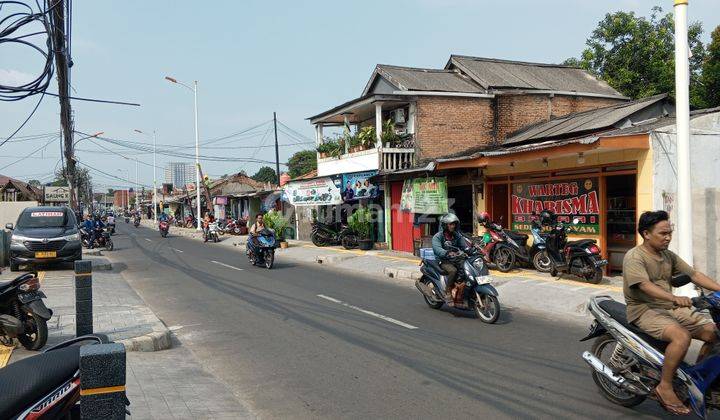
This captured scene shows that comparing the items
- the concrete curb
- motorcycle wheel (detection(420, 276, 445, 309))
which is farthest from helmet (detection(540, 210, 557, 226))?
the concrete curb

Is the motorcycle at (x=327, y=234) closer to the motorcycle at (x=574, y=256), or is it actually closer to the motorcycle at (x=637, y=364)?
the motorcycle at (x=574, y=256)

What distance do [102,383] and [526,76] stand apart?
81.3 feet

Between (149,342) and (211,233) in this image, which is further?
(211,233)

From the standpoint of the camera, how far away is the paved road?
17.2 ft

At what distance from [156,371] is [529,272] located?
10.0 m

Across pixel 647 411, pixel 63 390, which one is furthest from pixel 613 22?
pixel 63 390

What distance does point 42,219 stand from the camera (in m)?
17.3

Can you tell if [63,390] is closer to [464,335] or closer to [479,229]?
[464,335]

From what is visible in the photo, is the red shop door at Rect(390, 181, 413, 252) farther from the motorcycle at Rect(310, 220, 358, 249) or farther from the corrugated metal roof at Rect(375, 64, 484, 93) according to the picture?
the corrugated metal roof at Rect(375, 64, 484, 93)

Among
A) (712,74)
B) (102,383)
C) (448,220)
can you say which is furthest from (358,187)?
(102,383)

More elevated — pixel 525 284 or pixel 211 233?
pixel 211 233

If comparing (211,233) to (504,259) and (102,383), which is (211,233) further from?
(102,383)

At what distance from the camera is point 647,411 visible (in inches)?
197

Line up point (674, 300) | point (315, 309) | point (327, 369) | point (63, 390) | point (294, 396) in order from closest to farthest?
point (63, 390) < point (674, 300) < point (294, 396) < point (327, 369) < point (315, 309)
